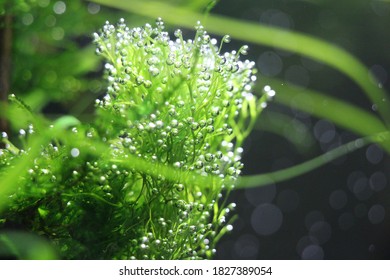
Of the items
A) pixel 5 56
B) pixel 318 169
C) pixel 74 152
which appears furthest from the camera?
pixel 318 169

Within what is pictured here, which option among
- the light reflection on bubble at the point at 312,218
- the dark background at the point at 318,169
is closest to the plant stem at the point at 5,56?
the dark background at the point at 318,169

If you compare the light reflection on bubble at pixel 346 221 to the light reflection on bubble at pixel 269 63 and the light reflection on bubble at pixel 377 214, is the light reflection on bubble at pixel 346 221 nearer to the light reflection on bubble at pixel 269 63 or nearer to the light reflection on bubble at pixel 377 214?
the light reflection on bubble at pixel 377 214

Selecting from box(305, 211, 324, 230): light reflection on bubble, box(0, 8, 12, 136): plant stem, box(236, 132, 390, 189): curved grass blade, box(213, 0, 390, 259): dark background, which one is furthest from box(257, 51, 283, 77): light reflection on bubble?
box(0, 8, 12, 136): plant stem

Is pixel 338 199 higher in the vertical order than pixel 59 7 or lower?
lower

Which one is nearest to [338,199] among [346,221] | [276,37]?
[346,221]

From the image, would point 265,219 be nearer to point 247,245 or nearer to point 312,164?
point 247,245

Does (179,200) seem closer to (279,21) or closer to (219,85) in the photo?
(219,85)
